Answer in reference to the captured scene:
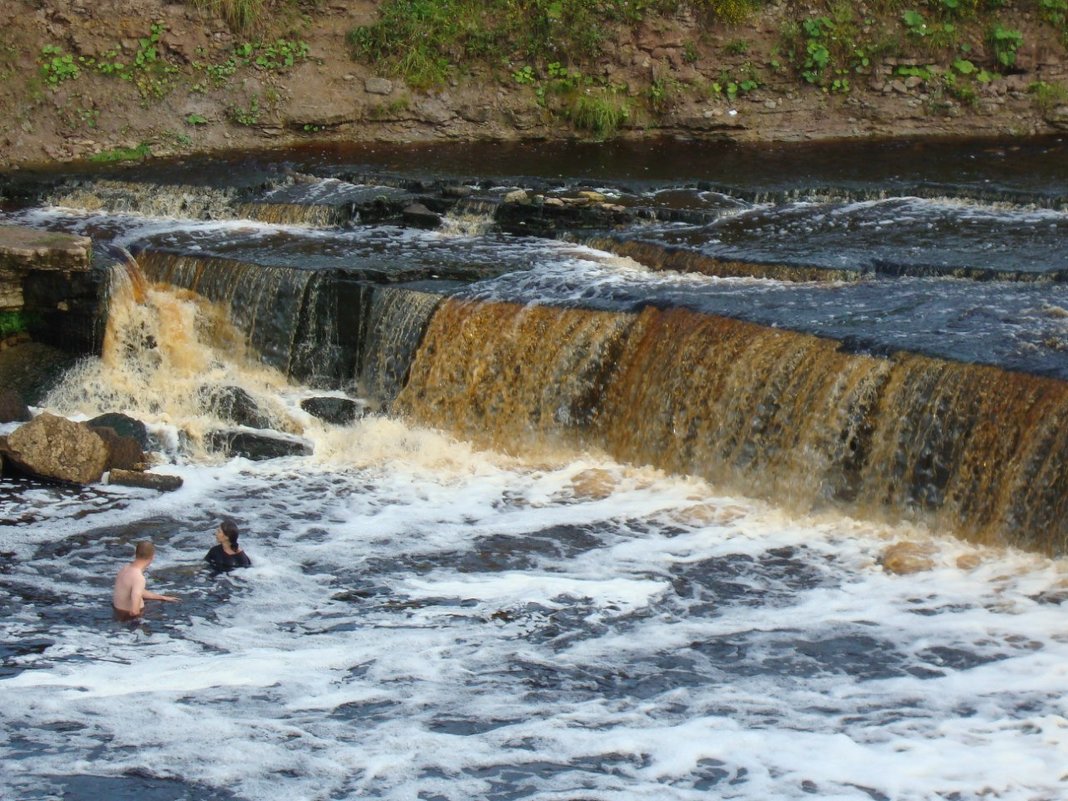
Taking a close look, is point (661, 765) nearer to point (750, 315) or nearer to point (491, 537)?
point (491, 537)

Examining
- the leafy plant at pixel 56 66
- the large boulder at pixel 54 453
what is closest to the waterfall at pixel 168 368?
the large boulder at pixel 54 453

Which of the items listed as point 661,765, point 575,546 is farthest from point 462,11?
point 661,765

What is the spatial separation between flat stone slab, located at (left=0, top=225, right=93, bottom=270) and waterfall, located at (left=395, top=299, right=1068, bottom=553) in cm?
323

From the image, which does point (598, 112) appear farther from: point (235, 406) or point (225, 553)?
point (225, 553)

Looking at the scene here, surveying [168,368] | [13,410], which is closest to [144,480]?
[13,410]

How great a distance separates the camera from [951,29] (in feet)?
66.7

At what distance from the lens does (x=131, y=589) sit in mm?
9375

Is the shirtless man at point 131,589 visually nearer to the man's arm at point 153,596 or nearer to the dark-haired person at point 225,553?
the man's arm at point 153,596

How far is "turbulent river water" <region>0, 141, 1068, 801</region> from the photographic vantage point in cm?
784

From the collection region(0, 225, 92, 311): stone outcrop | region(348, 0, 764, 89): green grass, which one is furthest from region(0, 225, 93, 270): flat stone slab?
region(348, 0, 764, 89): green grass

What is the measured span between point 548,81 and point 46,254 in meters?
8.65

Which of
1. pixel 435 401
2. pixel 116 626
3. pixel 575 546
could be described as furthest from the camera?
pixel 435 401

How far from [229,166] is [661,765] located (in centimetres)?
1262

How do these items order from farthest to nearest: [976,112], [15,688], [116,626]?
[976,112] < [116,626] < [15,688]
